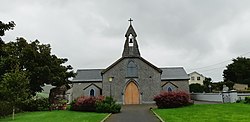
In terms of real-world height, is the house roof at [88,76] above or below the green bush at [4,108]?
above

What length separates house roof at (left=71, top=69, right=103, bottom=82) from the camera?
50094 mm

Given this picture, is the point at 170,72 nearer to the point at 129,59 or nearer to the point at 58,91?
the point at 129,59

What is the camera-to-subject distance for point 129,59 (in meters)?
42.8

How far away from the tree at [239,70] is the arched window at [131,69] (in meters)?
34.6

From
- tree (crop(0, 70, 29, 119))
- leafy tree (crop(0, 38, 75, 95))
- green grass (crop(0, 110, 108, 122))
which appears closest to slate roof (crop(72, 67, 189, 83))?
leafy tree (crop(0, 38, 75, 95))

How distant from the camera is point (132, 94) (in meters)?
41.9

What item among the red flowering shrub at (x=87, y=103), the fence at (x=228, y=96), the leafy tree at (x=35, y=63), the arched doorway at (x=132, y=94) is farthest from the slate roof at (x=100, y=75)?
the red flowering shrub at (x=87, y=103)

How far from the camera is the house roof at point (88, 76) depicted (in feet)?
164

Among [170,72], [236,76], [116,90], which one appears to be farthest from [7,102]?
[236,76]

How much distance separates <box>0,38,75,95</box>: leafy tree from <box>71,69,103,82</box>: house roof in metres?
15.5

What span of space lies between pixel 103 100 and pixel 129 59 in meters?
17.0

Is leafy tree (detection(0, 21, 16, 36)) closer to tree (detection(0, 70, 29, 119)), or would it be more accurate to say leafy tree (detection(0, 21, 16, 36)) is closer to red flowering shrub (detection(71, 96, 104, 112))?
tree (detection(0, 70, 29, 119))

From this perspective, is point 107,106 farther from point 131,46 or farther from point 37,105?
point 131,46

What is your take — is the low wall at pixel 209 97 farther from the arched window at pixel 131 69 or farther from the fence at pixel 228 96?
the arched window at pixel 131 69
